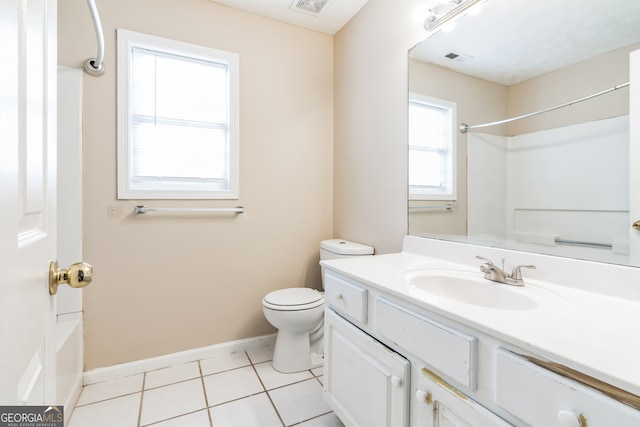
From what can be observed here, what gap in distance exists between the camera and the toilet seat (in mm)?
1745

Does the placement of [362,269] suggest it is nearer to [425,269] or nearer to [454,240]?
[425,269]

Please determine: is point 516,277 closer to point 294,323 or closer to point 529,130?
point 529,130

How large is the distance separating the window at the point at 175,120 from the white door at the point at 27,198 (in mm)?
1310

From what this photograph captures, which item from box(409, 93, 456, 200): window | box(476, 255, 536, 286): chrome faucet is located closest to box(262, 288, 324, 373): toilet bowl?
box(409, 93, 456, 200): window

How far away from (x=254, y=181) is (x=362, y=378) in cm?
143

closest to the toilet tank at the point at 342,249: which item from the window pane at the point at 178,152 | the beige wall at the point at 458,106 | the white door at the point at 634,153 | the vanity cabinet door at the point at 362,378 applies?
the beige wall at the point at 458,106

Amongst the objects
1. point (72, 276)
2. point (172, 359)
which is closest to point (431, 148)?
point (72, 276)

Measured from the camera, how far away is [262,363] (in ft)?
6.33

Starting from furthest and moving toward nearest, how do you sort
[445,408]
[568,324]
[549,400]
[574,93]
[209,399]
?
1. [209,399]
2. [574,93]
3. [445,408]
4. [568,324]
5. [549,400]

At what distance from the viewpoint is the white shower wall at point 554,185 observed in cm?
94

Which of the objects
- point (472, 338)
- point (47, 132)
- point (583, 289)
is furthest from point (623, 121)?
point (47, 132)

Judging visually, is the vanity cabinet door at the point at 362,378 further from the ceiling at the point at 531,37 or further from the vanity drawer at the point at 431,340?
the ceiling at the point at 531,37

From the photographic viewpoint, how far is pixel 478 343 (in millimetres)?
725

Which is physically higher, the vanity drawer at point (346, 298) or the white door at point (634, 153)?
the white door at point (634, 153)
